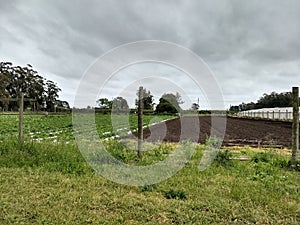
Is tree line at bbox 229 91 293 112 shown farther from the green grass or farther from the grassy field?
the grassy field

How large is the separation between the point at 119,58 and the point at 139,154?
196 cm

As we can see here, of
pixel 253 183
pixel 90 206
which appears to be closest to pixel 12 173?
pixel 90 206

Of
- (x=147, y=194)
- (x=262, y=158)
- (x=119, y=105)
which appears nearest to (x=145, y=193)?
(x=147, y=194)

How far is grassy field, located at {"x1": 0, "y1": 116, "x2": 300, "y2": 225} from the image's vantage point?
9.73ft

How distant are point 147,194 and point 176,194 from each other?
16.2 inches

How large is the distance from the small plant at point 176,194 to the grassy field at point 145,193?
14 millimetres

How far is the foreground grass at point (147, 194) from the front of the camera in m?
2.96

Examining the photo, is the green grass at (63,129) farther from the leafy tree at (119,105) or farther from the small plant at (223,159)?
the small plant at (223,159)

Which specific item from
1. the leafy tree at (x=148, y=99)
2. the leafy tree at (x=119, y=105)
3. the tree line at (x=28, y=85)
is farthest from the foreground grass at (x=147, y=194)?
the tree line at (x=28, y=85)

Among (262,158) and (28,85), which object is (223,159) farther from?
(28,85)

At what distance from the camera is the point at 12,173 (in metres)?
4.44

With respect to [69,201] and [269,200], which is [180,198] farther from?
[69,201]

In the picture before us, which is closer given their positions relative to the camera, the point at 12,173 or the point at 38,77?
the point at 12,173

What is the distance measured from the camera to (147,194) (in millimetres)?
3725
